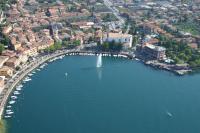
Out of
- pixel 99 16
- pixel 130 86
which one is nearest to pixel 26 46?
pixel 130 86

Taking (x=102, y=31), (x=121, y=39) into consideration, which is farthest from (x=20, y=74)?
(x=102, y=31)

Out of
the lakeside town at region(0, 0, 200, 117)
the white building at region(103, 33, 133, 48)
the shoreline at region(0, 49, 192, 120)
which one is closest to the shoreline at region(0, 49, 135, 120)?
the shoreline at region(0, 49, 192, 120)

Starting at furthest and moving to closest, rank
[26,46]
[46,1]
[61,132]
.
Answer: [46,1], [26,46], [61,132]

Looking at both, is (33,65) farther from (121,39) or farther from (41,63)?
(121,39)

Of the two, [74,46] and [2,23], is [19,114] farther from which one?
[2,23]

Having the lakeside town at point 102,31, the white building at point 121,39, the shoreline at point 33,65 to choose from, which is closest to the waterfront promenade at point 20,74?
the shoreline at point 33,65

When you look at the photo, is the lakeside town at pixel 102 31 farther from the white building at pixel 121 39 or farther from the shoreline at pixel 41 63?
the shoreline at pixel 41 63

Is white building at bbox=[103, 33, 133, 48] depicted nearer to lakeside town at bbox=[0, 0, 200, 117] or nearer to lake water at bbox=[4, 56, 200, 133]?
lakeside town at bbox=[0, 0, 200, 117]
